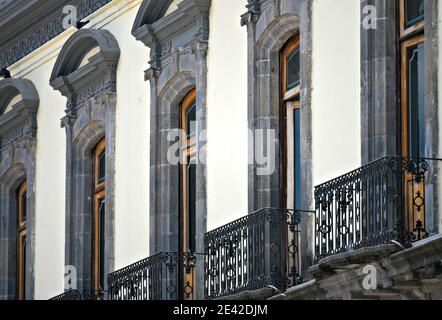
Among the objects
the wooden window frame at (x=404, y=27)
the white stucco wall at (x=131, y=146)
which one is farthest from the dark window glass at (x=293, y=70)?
the white stucco wall at (x=131, y=146)

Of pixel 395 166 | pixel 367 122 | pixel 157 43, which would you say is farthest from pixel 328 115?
pixel 157 43

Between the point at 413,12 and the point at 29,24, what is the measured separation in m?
11.7

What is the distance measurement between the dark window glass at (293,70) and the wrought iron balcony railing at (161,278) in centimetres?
288

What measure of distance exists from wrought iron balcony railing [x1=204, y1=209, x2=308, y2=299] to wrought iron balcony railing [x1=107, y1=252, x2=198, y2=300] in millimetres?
2135

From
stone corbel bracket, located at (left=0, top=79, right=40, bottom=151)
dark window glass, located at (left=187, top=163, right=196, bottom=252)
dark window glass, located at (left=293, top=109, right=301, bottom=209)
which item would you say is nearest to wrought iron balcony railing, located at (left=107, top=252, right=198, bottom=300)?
dark window glass, located at (left=187, top=163, right=196, bottom=252)

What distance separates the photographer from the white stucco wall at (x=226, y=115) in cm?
3030

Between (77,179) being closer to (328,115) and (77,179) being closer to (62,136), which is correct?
(62,136)

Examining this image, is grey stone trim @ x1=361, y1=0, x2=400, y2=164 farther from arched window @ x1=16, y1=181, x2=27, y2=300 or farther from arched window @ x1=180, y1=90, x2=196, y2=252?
arched window @ x1=16, y1=181, x2=27, y2=300

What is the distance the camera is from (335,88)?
2789cm

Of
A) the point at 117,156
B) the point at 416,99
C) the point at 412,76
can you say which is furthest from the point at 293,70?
the point at 117,156

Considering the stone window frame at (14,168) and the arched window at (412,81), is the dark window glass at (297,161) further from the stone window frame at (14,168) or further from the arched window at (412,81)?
the stone window frame at (14,168)

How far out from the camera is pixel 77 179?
35.2m

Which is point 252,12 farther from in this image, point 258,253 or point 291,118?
point 258,253

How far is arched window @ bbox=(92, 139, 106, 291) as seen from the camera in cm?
3469
